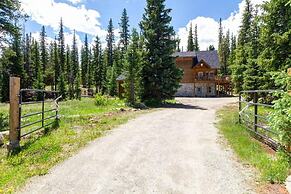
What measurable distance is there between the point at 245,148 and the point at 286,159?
2370 mm

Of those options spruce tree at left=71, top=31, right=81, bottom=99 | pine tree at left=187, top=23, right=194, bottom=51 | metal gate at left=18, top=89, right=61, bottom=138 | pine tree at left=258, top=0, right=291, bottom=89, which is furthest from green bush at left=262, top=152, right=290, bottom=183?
pine tree at left=187, top=23, right=194, bottom=51

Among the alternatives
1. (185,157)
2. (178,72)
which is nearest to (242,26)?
(178,72)

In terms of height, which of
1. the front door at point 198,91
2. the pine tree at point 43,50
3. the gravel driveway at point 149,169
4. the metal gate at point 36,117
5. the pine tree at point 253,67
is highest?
the pine tree at point 43,50

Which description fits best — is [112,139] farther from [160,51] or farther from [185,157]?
[160,51]

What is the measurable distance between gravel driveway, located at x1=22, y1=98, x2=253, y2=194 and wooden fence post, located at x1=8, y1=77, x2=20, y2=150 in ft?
7.23

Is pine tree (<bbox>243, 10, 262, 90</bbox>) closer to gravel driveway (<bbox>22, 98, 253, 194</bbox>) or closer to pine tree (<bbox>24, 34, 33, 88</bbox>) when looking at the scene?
gravel driveway (<bbox>22, 98, 253, 194</bbox>)

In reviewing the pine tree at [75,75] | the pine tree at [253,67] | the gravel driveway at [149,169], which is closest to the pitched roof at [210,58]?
the pine tree at [75,75]

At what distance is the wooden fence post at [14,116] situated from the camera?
9.87m

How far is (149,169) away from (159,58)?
23579 millimetres

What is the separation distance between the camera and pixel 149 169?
292 inches

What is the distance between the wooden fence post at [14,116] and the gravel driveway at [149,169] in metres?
2.20

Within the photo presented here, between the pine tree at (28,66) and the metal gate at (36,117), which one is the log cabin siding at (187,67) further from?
the metal gate at (36,117)

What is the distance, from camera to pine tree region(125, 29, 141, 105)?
28.3m

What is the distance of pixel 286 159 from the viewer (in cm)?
715
